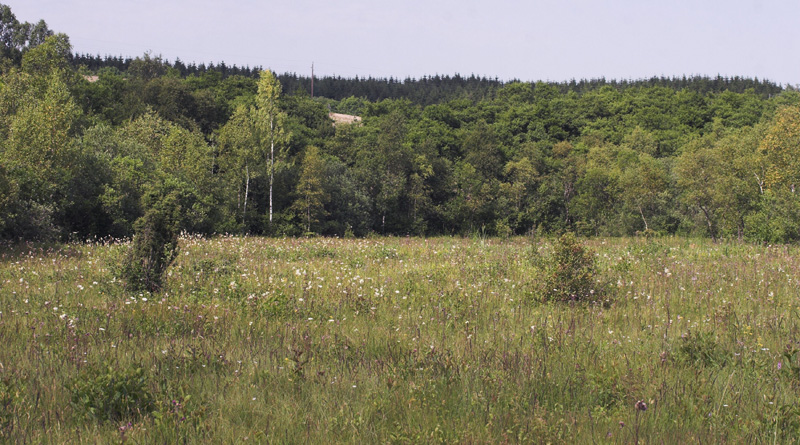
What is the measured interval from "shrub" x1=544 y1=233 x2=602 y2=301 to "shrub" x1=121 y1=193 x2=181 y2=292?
6516 mm

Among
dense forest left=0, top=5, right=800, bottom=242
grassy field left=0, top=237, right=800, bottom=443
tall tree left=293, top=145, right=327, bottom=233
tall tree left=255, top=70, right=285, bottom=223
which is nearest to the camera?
grassy field left=0, top=237, right=800, bottom=443

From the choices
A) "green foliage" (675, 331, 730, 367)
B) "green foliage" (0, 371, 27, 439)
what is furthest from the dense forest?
"green foliage" (0, 371, 27, 439)

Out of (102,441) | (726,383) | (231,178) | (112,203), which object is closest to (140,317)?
(102,441)

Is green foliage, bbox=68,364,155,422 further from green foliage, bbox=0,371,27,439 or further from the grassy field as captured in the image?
green foliage, bbox=0,371,27,439

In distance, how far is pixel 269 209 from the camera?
55.0 metres

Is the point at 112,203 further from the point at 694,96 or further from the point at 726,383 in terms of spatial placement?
the point at 694,96

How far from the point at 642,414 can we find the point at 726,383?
A: 112cm

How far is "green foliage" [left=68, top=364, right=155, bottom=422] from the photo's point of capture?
3.81 meters

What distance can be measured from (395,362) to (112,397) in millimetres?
2425

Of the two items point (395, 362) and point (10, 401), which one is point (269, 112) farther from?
point (10, 401)

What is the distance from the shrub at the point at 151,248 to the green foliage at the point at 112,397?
452 cm

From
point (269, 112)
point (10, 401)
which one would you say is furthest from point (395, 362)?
point (269, 112)

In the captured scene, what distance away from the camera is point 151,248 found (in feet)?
28.6

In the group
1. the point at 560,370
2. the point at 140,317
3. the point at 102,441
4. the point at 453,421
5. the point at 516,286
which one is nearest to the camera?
the point at 102,441
